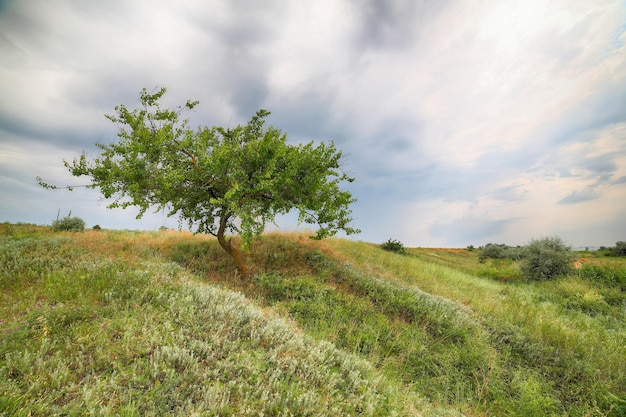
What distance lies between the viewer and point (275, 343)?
6016 mm

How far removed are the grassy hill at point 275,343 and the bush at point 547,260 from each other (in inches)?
328

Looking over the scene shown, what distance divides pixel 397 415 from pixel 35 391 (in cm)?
541

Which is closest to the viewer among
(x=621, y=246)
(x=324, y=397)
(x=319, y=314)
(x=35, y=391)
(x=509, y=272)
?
(x=35, y=391)

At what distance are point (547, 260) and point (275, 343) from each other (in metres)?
29.2

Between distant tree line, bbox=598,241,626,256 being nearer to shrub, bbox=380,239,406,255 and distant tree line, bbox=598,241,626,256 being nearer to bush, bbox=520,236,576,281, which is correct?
bush, bbox=520,236,576,281

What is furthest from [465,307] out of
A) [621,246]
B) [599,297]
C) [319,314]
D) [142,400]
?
[621,246]

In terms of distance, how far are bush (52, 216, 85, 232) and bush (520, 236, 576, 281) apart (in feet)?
138

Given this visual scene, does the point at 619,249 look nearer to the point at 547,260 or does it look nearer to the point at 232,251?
the point at 547,260

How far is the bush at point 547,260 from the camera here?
25358mm

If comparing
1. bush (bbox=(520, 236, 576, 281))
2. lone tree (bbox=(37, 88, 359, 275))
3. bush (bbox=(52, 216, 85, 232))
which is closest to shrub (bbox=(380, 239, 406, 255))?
bush (bbox=(520, 236, 576, 281))

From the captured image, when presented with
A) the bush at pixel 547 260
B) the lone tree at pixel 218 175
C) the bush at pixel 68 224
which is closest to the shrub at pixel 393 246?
the bush at pixel 547 260

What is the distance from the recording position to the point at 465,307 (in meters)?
14.2

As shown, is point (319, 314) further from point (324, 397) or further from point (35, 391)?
point (35, 391)

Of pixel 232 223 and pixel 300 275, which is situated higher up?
pixel 232 223
